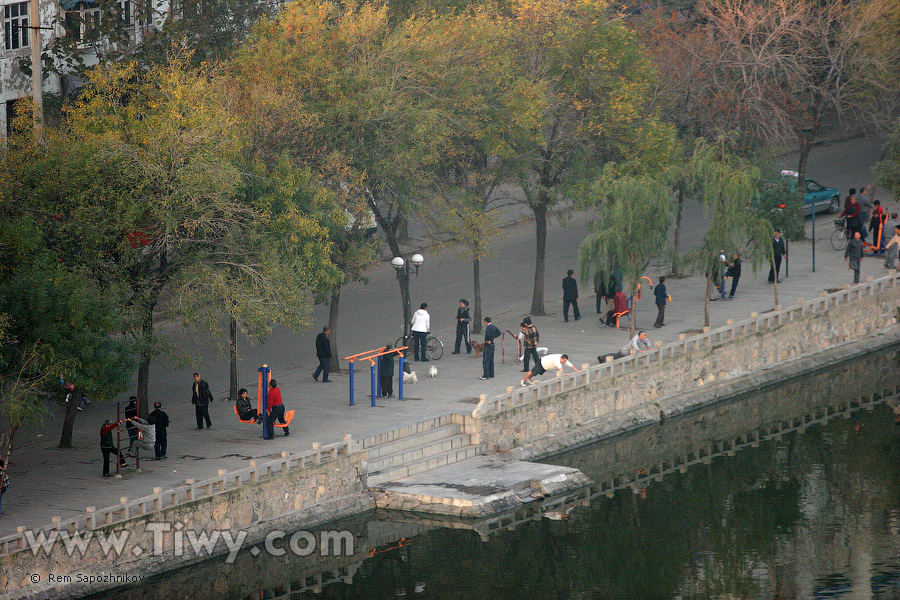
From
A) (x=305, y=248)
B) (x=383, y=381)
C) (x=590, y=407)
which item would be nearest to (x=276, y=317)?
(x=305, y=248)

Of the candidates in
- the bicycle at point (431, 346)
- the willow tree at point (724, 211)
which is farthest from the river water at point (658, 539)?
the willow tree at point (724, 211)

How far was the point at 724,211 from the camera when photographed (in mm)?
39031

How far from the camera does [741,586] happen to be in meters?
25.9

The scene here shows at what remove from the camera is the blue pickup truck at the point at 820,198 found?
51044 millimetres

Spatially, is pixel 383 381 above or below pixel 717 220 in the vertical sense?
below

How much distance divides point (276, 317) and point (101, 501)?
566 centimetres

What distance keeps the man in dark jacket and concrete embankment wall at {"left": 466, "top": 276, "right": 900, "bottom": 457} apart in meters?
6.87

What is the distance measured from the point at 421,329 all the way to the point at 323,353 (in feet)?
9.88

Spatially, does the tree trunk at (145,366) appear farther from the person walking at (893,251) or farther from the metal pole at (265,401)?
the person walking at (893,251)

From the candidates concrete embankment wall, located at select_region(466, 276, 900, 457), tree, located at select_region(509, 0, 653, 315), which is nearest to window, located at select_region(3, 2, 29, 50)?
tree, located at select_region(509, 0, 653, 315)

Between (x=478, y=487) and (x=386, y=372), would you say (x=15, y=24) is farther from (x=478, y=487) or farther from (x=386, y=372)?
(x=478, y=487)

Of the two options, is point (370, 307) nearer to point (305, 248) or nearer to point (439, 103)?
point (439, 103)

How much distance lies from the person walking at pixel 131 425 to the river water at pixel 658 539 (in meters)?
3.88

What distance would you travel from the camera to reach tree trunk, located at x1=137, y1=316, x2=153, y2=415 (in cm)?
2891
